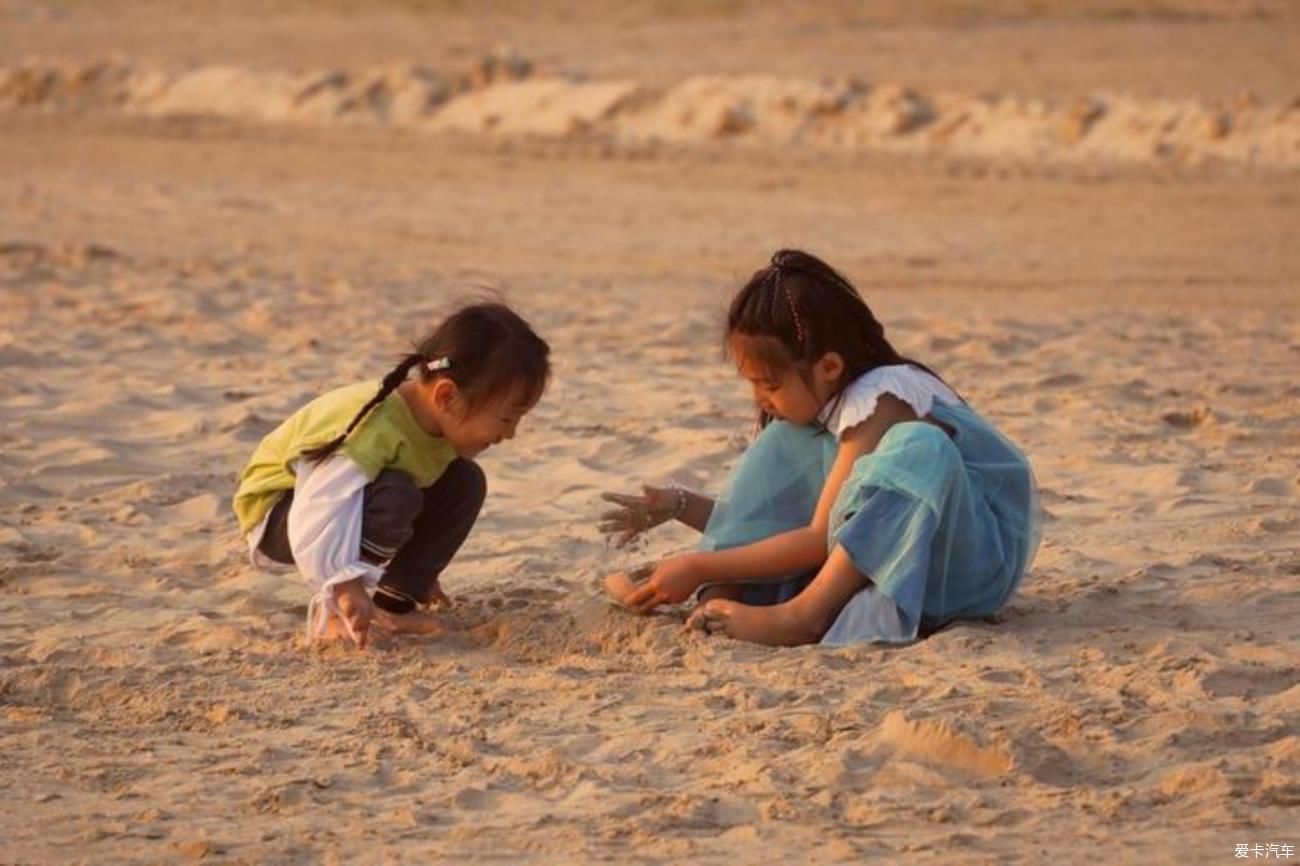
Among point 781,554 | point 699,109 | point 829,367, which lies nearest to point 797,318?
point 829,367

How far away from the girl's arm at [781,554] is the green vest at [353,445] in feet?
1.76

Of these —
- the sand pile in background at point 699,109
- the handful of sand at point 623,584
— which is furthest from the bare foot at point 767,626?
the sand pile in background at point 699,109

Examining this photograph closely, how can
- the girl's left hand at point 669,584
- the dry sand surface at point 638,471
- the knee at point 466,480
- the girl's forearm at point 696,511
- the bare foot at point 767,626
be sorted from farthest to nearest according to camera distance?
1. the girl's forearm at point 696,511
2. the knee at point 466,480
3. the girl's left hand at point 669,584
4. the bare foot at point 767,626
5. the dry sand surface at point 638,471

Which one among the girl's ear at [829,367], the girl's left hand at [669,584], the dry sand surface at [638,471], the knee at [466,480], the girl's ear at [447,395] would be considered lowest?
the dry sand surface at [638,471]

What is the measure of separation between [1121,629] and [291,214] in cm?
862

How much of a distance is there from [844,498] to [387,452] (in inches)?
37.5

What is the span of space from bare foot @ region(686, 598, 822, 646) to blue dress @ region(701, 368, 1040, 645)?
0.05 meters

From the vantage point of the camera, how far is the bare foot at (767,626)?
15.0ft

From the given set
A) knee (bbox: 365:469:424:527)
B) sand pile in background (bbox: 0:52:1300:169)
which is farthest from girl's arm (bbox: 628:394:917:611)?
sand pile in background (bbox: 0:52:1300:169)

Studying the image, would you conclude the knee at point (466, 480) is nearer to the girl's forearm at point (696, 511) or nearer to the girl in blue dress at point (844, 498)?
the girl in blue dress at point (844, 498)

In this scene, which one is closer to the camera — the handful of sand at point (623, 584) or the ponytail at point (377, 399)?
the ponytail at point (377, 399)

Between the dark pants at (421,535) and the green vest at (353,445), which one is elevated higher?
the green vest at (353,445)

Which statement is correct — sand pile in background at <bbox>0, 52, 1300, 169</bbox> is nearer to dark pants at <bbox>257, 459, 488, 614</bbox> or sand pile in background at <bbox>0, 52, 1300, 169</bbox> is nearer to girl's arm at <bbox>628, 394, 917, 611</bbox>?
girl's arm at <bbox>628, 394, 917, 611</bbox>

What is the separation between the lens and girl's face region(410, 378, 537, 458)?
4.58 meters
